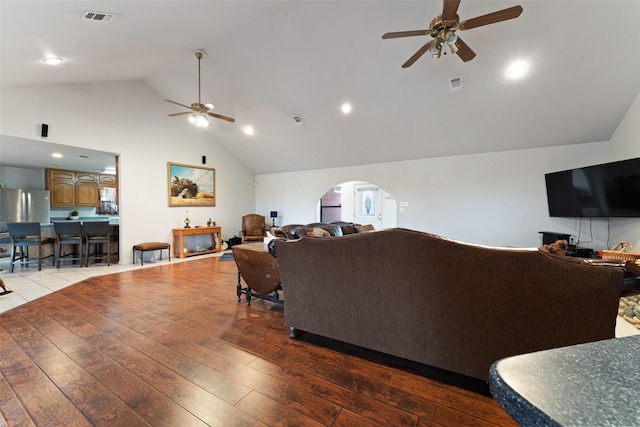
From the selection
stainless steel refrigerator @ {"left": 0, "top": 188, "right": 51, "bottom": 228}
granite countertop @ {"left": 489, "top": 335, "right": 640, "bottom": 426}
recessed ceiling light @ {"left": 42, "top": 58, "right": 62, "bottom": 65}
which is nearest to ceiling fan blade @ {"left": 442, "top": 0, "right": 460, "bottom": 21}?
granite countertop @ {"left": 489, "top": 335, "right": 640, "bottom": 426}

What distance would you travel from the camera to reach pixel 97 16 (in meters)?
2.62

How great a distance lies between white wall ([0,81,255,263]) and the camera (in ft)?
14.0

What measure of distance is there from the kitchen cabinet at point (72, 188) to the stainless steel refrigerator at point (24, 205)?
219 mm

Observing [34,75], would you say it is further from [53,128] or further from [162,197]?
[162,197]

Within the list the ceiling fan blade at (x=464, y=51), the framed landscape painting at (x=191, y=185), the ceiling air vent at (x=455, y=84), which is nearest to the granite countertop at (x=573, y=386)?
the ceiling fan blade at (x=464, y=51)

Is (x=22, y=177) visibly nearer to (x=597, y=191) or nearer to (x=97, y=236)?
(x=97, y=236)

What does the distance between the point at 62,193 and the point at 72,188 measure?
0.25 m

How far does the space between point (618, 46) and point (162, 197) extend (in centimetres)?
812

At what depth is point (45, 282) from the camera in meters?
3.95

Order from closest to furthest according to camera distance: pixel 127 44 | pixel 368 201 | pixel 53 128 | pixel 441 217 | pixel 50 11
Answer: pixel 50 11 → pixel 127 44 → pixel 53 128 → pixel 441 217 → pixel 368 201

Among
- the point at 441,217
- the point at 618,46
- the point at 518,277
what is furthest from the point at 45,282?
the point at 618,46

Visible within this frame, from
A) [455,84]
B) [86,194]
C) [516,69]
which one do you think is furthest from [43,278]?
[516,69]

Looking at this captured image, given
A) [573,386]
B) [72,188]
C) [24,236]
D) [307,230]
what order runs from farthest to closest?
1. [72,188]
2. [24,236]
3. [307,230]
4. [573,386]

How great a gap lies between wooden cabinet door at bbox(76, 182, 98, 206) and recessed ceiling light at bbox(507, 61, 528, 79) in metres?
10.1
